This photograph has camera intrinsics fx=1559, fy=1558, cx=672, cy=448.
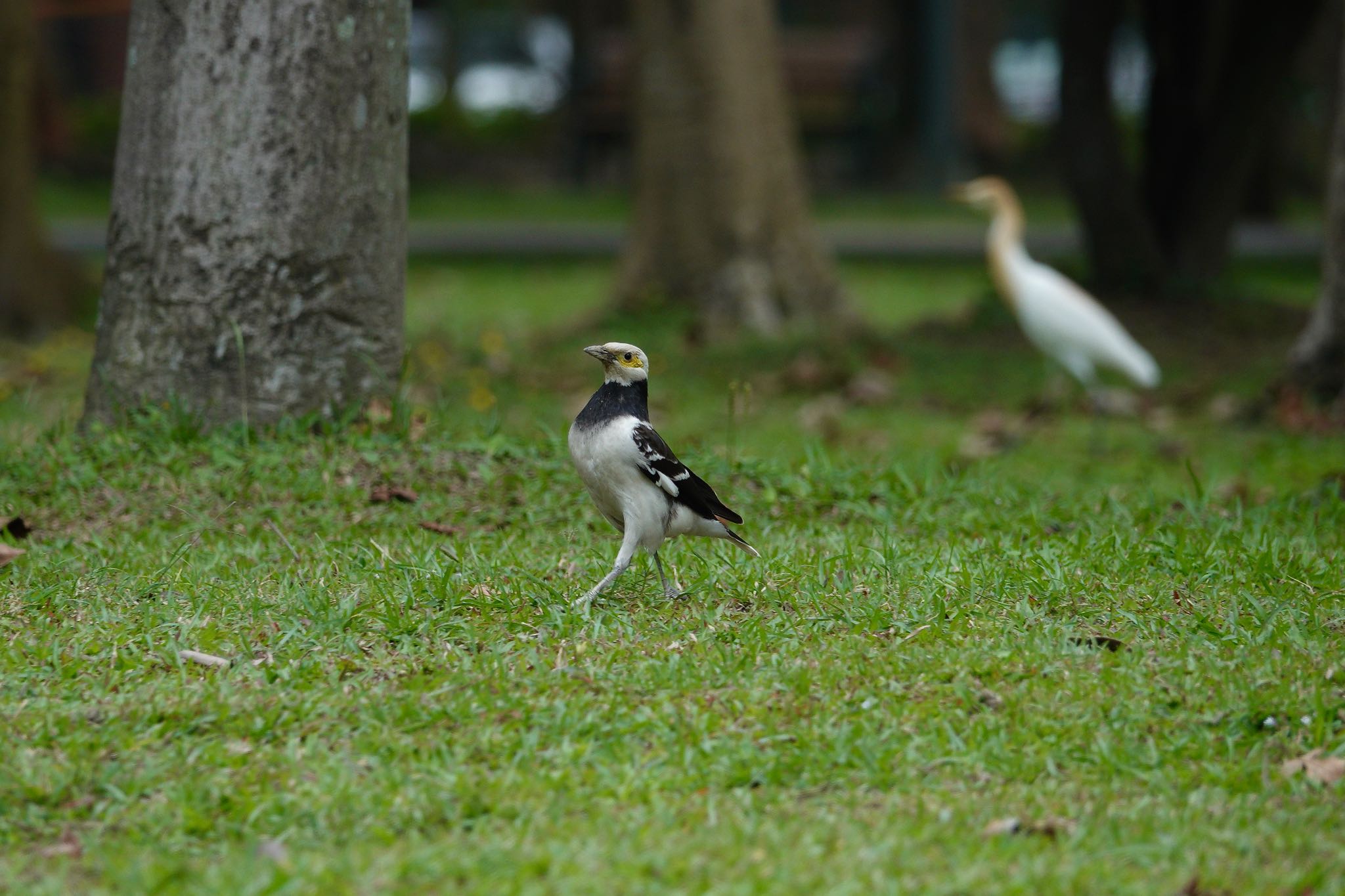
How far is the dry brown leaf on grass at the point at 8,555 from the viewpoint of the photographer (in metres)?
4.86

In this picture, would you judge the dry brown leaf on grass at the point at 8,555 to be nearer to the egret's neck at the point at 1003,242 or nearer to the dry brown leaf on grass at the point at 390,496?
the dry brown leaf on grass at the point at 390,496

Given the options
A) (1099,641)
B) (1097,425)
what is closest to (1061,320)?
(1097,425)

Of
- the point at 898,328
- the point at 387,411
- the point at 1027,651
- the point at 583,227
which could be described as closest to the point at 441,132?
the point at 583,227

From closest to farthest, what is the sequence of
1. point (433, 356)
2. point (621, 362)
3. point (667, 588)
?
point (621, 362), point (667, 588), point (433, 356)

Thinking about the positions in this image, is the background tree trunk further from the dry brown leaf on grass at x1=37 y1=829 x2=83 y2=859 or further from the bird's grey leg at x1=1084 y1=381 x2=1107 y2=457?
the dry brown leaf on grass at x1=37 y1=829 x2=83 y2=859

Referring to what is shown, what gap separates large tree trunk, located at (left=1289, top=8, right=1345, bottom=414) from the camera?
8133 mm

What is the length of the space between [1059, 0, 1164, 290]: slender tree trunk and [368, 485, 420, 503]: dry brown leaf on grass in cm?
856

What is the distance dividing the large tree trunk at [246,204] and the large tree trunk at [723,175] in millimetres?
5707

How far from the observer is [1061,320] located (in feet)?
30.1

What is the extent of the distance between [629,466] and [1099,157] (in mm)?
9483

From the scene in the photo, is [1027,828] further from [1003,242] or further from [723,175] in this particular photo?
[723,175]

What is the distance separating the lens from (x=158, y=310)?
5.89 m

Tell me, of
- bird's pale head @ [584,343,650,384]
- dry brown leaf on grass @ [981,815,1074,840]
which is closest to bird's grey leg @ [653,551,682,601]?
bird's pale head @ [584,343,650,384]

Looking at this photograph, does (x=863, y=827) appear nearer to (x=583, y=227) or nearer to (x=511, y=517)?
(x=511, y=517)
